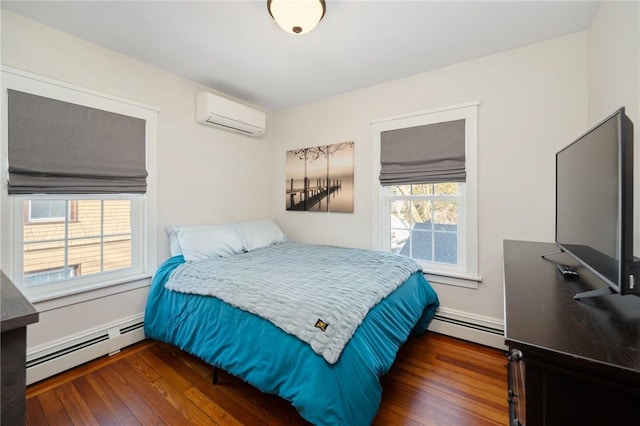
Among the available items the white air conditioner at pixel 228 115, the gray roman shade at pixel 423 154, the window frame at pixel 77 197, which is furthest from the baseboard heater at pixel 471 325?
the white air conditioner at pixel 228 115

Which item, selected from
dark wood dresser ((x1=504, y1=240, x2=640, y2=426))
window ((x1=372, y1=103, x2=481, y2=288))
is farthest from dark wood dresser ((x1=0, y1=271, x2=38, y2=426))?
window ((x1=372, y1=103, x2=481, y2=288))

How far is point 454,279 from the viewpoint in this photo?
8.11ft

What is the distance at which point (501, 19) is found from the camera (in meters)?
1.86

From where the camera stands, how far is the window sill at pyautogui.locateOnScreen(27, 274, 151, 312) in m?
1.89

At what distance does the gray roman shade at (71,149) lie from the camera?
1.79m

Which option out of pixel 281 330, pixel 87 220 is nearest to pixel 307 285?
pixel 281 330

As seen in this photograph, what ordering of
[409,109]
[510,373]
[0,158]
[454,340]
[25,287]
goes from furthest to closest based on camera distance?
[409,109], [454,340], [25,287], [0,158], [510,373]

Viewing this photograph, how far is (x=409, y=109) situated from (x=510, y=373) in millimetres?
2326

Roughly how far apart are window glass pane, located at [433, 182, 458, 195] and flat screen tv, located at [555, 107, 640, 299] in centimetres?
112

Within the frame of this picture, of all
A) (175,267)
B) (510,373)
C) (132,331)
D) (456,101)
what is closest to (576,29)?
(456,101)

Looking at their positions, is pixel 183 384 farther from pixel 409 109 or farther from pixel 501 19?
pixel 501 19

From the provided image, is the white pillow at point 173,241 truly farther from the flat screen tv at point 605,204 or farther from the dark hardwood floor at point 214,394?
the flat screen tv at point 605,204

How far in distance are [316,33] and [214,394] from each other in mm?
2639

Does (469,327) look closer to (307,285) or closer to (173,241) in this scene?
(307,285)
